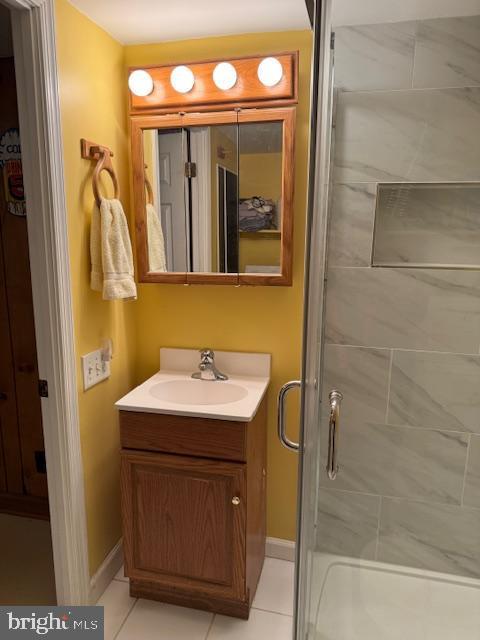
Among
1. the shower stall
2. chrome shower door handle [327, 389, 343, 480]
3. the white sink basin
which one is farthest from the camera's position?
the white sink basin

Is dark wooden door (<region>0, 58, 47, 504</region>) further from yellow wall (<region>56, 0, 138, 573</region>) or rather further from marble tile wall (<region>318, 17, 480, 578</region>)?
marble tile wall (<region>318, 17, 480, 578</region>)

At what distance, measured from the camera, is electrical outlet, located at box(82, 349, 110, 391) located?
166 cm

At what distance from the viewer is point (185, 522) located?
1662 mm

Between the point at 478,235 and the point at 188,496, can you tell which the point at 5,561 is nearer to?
the point at 188,496

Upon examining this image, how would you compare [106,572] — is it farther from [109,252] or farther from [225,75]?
[225,75]

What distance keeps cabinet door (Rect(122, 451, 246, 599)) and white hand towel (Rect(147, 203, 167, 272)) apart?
0.79 metres

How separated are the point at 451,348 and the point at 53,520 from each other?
1.61 meters

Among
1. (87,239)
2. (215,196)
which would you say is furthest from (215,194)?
(87,239)

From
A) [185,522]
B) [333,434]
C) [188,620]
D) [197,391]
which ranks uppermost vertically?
[333,434]

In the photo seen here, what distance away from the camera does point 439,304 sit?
1.63 m

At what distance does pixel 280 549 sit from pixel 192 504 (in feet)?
2.24

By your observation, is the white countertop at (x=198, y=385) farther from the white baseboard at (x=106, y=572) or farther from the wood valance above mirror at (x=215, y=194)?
the white baseboard at (x=106, y=572)

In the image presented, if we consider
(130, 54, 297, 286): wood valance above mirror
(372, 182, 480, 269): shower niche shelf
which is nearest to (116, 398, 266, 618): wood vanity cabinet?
(130, 54, 297, 286): wood valance above mirror

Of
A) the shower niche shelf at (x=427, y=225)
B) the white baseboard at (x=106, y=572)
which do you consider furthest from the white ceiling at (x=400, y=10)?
the white baseboard at (x=106, y=572)
